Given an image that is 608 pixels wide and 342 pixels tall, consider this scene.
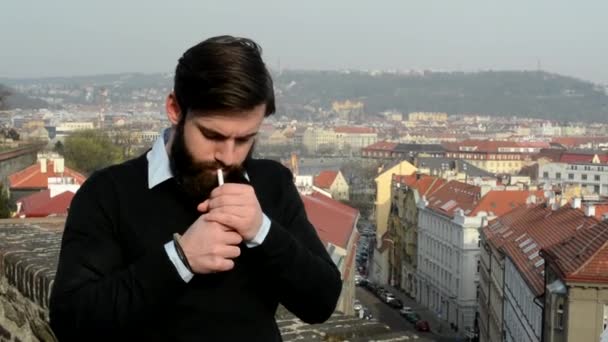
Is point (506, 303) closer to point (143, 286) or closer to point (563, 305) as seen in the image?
point (563, 305)

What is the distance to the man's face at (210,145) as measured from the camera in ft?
6.85

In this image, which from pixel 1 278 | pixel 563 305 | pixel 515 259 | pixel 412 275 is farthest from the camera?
pixel 412 275

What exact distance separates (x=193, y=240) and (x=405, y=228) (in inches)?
1832

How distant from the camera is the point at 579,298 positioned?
18.3m

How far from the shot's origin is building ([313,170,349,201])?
73062 mm

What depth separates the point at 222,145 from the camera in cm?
211

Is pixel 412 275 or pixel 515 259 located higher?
pixel 515 259

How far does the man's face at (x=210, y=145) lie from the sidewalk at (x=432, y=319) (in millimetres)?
33557

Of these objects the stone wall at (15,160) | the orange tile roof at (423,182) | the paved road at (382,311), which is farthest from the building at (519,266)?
the stone wall at (15,160)

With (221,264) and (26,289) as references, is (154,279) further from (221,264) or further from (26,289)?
(26,289)

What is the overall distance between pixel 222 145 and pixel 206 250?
0.26 metres

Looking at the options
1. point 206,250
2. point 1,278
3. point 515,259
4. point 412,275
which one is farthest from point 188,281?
point 412,275

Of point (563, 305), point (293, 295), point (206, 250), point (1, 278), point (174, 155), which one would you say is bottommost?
point (563, 305)

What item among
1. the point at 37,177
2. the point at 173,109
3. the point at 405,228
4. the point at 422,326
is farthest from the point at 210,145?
the point at 405,228
